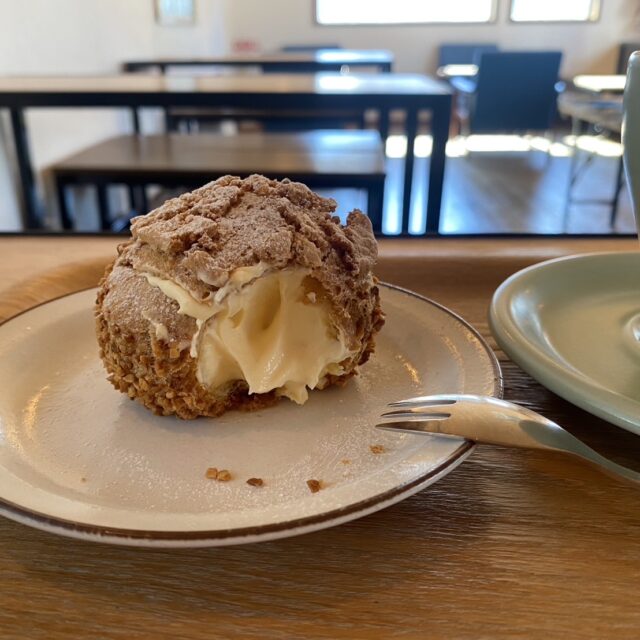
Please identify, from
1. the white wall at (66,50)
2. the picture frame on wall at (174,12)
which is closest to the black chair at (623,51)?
the picture frame on wall at (174,12)

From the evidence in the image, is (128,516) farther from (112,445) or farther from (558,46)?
(558,46)

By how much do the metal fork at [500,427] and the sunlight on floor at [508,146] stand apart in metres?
4.50

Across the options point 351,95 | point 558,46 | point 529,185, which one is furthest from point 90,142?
point 558,46

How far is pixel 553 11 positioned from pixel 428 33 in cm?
129

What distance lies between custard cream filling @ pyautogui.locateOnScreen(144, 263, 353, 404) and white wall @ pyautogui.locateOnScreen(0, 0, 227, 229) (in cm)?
201

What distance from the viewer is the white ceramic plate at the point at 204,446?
35cm

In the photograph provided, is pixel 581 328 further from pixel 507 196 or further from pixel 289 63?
pixel 507 196

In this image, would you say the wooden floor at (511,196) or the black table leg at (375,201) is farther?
the wooden floor at (511,196)

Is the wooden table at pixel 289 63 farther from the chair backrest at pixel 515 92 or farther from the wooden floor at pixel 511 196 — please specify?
the chair backrest at pixel 515 92

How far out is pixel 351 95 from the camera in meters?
1.75

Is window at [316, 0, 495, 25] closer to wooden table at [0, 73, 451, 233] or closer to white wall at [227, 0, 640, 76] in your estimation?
white wall at [227, 0, 640, 76]


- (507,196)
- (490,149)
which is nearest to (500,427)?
(507,196)

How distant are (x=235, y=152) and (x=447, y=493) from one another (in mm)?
1868

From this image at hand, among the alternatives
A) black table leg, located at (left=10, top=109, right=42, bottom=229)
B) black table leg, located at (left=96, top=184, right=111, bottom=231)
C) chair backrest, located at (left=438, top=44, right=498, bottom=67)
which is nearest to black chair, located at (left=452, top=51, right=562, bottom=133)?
chair backrest, located at (left=438, top=44, right=498, bottom=67)
